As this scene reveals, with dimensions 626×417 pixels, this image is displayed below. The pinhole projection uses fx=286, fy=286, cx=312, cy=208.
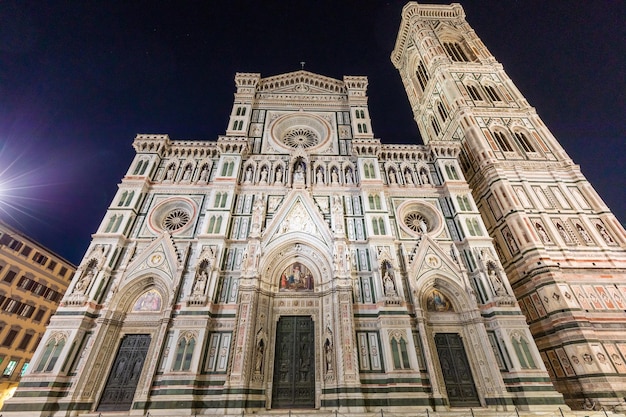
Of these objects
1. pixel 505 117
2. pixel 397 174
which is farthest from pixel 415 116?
pixel 397 174

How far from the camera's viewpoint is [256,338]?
1308 centimetres

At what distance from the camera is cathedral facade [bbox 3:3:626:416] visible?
1201cm

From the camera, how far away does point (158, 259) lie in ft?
49.8

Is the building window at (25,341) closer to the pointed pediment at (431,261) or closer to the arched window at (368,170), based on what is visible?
the arched window at (368,170)

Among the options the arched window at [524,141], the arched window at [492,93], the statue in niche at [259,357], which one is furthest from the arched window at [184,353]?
the arched window at [492,93]

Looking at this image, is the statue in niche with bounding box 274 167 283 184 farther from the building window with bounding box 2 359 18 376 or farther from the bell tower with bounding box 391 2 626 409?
the building window with bounding box 2 359 18 376

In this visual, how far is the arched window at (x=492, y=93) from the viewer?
25.7 m

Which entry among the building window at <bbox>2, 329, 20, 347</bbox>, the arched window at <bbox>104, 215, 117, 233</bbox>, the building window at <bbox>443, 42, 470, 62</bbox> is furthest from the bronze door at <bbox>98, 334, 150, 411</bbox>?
the building window at <bbox>443, 42, 470, 62</bbox>

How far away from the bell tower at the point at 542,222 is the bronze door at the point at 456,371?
15.1 ft

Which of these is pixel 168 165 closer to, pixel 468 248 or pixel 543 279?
pixel 468 248

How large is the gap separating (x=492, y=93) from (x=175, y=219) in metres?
28.5

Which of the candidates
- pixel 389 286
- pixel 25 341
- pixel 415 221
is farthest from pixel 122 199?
pixel 25 341

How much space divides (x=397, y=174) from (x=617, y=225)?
13073mm

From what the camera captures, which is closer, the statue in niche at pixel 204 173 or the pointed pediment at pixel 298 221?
the pointed pediment at pixel 298 221
